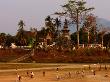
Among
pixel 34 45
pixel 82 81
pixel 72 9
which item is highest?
pixel 72 9

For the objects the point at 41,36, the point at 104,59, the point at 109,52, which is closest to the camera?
the point at 104,59

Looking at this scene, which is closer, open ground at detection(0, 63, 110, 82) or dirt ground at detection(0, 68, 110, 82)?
dirt ground at detection(0, 68, 110, 82)

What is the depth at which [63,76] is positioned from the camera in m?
69.3

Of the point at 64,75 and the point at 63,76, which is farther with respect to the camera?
the point at 64,75

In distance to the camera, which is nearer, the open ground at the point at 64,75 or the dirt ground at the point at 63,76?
the dirt ground at the point at 63,76

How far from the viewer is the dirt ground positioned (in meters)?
64.9

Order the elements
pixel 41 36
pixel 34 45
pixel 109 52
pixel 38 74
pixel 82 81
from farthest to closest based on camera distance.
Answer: pixel 41 36 → pixel 34 45 → pixel 109 52 → pixel 38 74 → pixel 82 81

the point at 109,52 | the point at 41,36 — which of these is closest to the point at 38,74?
the point at 109,52

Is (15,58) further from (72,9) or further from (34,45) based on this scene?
(72,9)

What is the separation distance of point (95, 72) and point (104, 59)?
934 inches

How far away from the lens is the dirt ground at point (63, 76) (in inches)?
2554

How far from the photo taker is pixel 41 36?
133125 mm

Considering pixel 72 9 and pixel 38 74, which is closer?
pixel 38 74

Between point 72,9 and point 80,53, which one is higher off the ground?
point 72,9
